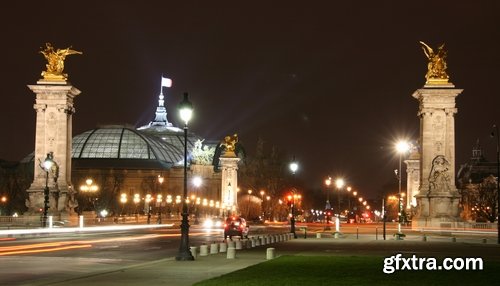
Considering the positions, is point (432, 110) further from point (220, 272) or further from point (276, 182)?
point (276, 182)

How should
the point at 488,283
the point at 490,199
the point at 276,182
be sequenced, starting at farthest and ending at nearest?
the point at 276,182, the point at 490,199, the point at 488,283

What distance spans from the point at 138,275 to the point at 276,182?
141227 millimetres

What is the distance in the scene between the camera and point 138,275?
2855 centimetres

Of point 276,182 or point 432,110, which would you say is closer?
point 432,110

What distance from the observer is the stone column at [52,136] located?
8606cm

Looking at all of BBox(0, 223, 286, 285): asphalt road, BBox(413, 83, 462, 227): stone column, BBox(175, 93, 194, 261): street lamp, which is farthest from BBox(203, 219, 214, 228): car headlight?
BBox(175, 93, 194, 261): street lamp

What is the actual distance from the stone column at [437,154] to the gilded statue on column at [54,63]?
111 ft

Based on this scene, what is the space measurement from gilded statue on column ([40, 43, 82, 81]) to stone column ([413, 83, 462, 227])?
33.8 m

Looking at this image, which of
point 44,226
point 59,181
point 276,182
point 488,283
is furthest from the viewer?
point 276,182

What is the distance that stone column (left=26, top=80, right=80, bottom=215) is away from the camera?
86.1 meters

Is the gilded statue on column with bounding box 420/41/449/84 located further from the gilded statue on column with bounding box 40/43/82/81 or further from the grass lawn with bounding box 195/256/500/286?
the grass lawn with bounding box 195/256/500/286

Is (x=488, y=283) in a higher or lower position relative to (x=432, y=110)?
lower

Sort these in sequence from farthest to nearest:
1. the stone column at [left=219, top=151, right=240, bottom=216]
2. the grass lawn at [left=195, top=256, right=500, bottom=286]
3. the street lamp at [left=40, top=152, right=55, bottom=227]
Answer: the stone column at [left=219, top=151, right=240, bottom=216]
the street lamp at [left=40, top=152, right=55, bottom=227]
the grass lawn at [left=195, top=256, right=500, bottom=286]

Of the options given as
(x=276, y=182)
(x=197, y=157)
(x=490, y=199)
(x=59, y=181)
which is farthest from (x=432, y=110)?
(x=197, y=157)
